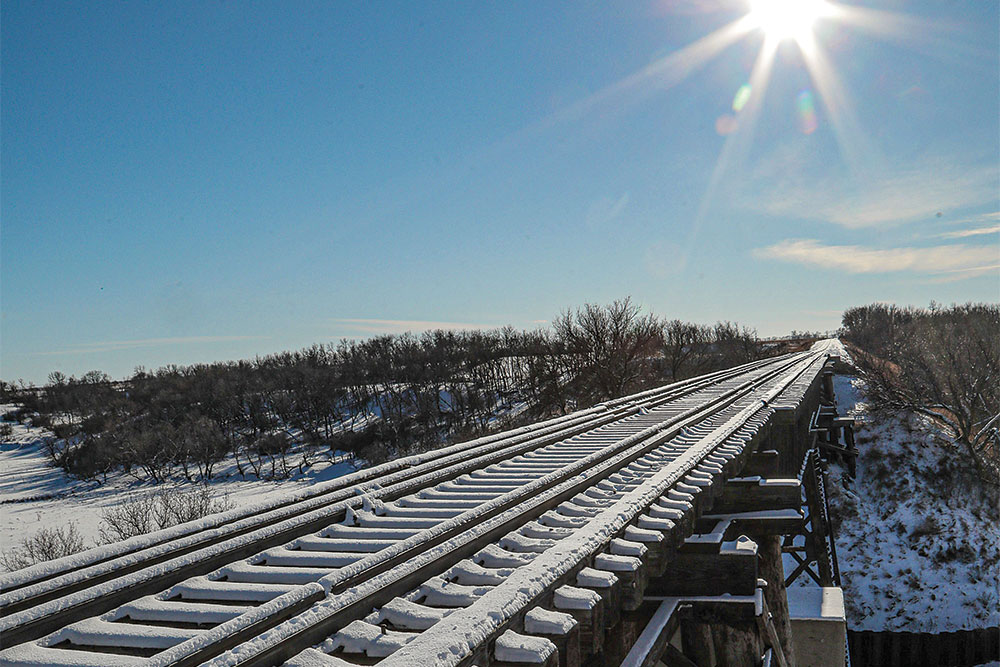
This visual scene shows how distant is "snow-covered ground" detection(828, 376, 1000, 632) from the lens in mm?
17344

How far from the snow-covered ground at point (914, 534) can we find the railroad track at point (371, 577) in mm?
17092

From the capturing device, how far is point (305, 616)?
89.7 inches

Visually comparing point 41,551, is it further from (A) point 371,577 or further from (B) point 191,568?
(A) point 371,577

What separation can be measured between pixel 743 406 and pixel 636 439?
448 centimetres

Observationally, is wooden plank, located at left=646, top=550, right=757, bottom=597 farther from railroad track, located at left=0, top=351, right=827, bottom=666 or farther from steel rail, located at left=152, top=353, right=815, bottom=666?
steel rail, located at left=152, top=353, right=815, bottom=666

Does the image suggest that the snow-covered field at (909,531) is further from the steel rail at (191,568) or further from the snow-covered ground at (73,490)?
the steel rail at (191,568)

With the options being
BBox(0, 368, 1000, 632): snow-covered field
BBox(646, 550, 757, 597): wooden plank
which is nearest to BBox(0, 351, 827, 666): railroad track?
BBox(646, 550, 757, 597): wooden plank

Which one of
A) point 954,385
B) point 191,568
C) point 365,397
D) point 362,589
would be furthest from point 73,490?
point 954,385

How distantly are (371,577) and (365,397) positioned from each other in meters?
66.9

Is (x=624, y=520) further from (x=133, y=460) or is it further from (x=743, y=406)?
(x=133, y=460)

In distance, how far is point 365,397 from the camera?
Answer: 67938mm

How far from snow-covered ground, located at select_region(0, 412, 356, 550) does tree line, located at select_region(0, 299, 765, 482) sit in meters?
1.41

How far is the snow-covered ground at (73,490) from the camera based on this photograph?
3278 cm

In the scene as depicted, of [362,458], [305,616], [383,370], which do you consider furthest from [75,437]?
[305,616]
